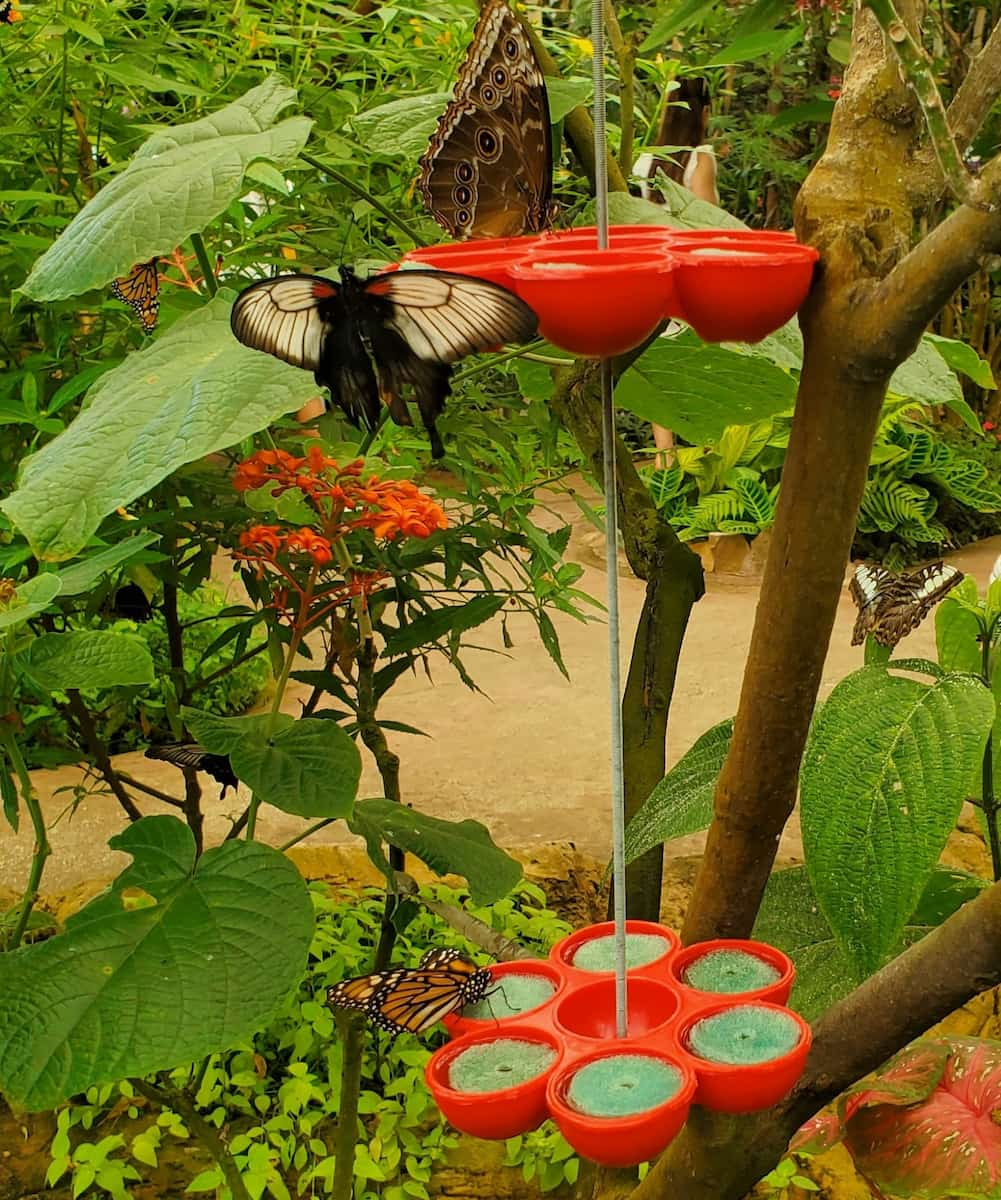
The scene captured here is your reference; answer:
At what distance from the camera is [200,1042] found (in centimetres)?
76

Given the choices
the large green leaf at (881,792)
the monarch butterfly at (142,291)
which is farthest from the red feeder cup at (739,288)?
the monarch butterfly at (142,291)

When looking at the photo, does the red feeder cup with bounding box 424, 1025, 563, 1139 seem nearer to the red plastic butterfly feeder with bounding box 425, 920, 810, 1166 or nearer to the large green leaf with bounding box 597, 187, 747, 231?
the red plastic butterfly feeder with bounding box 425, 920, 810, 1166

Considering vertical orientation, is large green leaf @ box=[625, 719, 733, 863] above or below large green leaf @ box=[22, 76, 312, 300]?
below

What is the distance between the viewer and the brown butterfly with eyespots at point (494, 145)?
0.60 m

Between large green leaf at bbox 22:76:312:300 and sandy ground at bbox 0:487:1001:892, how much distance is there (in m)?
1.31

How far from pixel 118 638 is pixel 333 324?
0.46 m

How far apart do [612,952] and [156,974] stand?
33 centimetres

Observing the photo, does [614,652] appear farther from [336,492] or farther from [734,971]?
[336,492]

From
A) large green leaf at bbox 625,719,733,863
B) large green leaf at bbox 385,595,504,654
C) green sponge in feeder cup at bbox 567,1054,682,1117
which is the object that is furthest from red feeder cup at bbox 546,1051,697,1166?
large green leaf at bbox 385,595,504,654

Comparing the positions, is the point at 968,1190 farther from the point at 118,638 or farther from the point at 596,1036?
the point at 118,638

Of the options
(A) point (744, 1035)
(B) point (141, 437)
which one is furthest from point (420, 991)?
(B) point (141, 437)

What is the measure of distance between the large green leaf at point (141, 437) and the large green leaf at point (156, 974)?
32cm

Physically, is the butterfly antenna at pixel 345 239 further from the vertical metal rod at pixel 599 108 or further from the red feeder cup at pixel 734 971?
the red feeder cup at pixel 734 971

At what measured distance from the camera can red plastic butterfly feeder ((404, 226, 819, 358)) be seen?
460 millimetres
